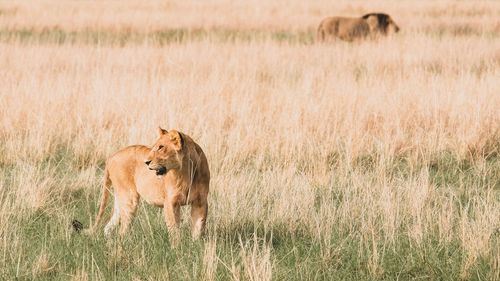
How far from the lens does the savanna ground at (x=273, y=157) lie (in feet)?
Answer: 15.3

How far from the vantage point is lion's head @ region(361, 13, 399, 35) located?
1986 centimetres

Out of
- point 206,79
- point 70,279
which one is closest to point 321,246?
point 70,279

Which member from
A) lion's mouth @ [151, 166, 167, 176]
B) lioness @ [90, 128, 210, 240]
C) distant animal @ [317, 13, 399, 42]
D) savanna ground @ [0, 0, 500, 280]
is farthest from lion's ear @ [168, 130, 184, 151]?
distant animal @ [317, 13, 399, 42]

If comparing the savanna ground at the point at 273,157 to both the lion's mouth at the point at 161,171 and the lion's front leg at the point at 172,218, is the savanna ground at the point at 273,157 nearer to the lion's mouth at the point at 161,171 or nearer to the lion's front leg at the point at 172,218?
the lion's front leg at the point at 172,218

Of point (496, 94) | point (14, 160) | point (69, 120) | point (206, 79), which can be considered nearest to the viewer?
point (14, 160)

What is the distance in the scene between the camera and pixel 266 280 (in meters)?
4.20

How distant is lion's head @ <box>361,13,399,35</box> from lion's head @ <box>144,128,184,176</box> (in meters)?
15.9

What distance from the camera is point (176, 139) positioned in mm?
4348

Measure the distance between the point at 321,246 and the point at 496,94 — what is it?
593cm

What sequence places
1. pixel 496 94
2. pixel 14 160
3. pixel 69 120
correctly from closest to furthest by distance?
pixel 14 160
pixel 69 120
pixel 496 94

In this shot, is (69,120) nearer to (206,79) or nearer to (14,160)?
(14,160)

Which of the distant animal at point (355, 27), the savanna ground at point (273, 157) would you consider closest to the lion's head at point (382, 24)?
the distant animal at point (355, 27)

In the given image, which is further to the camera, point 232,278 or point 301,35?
point 301,35

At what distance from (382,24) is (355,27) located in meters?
0.63
